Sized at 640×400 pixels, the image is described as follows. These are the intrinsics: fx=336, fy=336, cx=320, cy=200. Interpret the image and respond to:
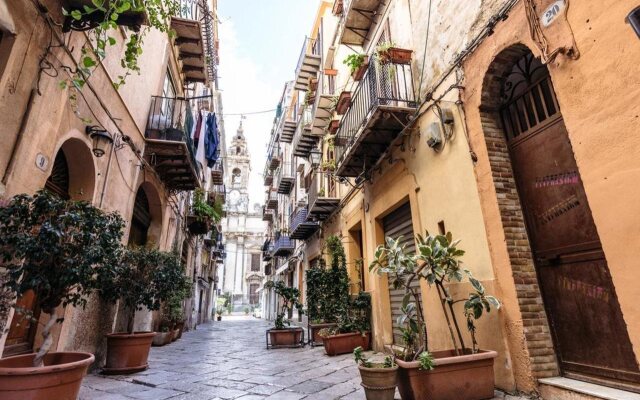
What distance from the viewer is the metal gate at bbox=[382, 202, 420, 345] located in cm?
649

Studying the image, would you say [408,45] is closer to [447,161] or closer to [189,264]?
[447,161]

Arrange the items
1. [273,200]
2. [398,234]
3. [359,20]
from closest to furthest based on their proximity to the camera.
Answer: [398,234] → [359,20] → [273,200]

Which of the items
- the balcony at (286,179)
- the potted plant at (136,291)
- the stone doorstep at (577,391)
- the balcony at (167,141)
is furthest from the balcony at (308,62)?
the stone doorstep at (577,391)

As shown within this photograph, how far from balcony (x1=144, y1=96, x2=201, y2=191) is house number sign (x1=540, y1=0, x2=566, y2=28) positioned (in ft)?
22.9

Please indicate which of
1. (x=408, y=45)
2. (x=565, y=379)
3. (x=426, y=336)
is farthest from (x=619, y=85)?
(x=408, y=45)

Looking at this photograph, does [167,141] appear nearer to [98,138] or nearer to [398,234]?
[98,138]

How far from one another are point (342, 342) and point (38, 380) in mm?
5490

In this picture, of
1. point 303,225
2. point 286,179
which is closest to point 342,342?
point 303,225

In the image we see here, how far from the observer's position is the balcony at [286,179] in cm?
1848

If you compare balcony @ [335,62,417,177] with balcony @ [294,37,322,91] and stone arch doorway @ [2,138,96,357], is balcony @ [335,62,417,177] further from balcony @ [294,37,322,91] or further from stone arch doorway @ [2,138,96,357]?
balcony @ [294,37,322,91]

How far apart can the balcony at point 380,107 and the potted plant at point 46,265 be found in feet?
15.3

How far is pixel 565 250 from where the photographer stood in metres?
3.55

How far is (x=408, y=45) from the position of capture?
671 centimetres

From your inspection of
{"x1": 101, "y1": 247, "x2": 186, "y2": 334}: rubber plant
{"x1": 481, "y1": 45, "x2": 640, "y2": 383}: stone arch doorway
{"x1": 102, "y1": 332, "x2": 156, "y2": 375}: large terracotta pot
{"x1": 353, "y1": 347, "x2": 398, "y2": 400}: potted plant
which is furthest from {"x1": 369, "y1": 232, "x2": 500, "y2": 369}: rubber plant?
{"x1": 102, "y1": 332, "x2": 156, "y2": 375}: large terracotta pot
